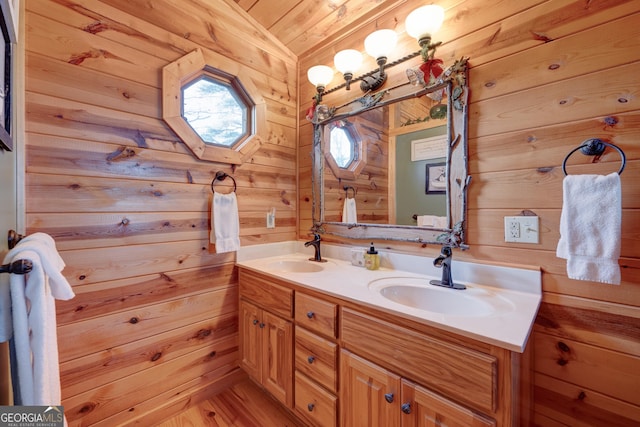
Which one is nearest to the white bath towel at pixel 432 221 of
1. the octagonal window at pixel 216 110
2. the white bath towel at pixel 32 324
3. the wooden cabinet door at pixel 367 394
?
the wooden cabinet door at pixel 367 394

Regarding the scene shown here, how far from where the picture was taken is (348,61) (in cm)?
167

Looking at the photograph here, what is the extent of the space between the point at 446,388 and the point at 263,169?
63.7 inches

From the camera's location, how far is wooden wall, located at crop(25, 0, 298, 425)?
1189 millimetres

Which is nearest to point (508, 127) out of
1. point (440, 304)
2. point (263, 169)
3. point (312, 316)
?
point (440, 304)

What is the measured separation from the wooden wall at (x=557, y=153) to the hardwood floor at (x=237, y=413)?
1.29 meters

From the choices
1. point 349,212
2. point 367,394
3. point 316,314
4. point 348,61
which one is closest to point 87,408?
point 316,314

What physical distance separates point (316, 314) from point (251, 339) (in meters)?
0.66

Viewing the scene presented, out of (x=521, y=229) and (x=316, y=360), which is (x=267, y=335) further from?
(x=521, y=229)

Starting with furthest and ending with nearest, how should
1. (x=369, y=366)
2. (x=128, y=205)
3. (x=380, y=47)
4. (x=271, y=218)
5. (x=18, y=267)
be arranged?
Answer: (x=271, y=218) < (x=380, y=47) < (x=128, y=205) < (x=369, y=366) < (x=18, y=267)

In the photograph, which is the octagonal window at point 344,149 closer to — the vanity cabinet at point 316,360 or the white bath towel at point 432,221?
the white bath towel at point 432,221

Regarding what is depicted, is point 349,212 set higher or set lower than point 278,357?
higher

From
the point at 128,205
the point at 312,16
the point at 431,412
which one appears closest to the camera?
the point at 431,412

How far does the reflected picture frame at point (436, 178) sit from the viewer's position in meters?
1.35

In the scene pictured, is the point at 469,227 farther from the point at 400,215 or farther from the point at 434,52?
the point at 434,52
